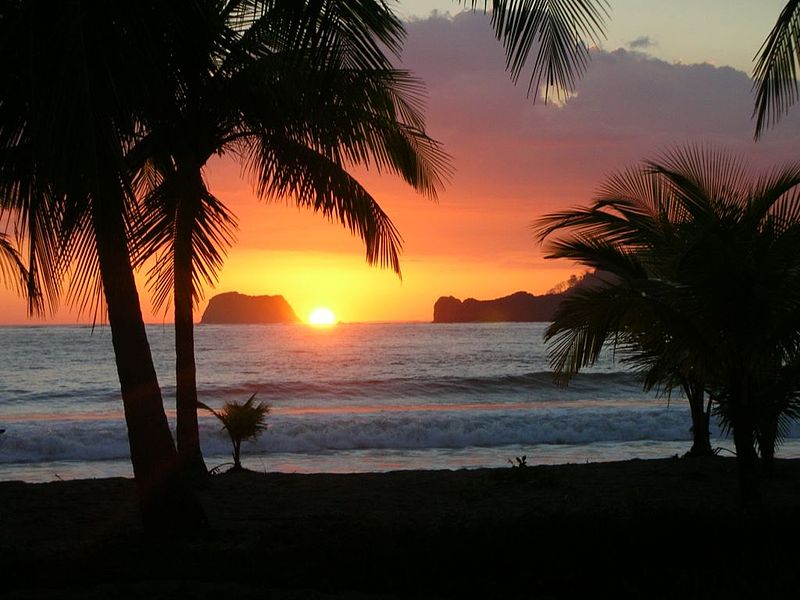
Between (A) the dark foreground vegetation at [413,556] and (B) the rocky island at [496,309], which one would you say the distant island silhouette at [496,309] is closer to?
(B) the rocky island at [496,309]

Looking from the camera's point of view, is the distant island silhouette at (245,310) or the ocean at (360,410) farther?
the distant island silhouette at (245,310)

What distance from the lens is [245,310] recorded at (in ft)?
520

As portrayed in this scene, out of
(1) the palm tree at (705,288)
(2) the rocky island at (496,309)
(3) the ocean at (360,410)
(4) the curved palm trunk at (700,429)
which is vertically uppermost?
(2) the rocky island at (496,309)

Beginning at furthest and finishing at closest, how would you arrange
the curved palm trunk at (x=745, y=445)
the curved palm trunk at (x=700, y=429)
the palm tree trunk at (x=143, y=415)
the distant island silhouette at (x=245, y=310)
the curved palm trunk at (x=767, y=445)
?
the distant island silhouette at (x=245, y=310), the curved palm trunk at (x=700, y=429), the curved palm trunk at (x=767, y=445), the curved palm trunk at (x=745, y=445), the palm tree trunk at (x=143, y=415)

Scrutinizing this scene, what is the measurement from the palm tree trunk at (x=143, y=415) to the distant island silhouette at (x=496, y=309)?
121750 millimetres

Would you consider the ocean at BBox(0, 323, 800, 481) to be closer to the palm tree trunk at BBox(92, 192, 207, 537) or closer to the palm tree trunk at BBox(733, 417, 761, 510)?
the palm tree trunk at BBox(92, 192, 207, 537)

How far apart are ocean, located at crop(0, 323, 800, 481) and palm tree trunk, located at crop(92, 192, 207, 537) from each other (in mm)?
7065

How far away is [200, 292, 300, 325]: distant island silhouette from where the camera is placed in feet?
516

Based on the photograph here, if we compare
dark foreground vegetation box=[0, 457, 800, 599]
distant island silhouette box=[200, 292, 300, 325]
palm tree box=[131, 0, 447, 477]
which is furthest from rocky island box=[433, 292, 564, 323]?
dark foreground vegetation box=[0, 457, 800, 599]

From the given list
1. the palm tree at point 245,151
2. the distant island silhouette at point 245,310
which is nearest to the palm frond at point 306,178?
the palm tree at point 245,151

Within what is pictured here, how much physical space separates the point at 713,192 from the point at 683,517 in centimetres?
Answer: 470

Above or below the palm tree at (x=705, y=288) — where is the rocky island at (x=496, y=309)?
above

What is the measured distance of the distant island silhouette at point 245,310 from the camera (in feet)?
516

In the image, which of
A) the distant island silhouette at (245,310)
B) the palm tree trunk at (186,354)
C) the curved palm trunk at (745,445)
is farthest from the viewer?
the distant island silhouette at (245,310)
